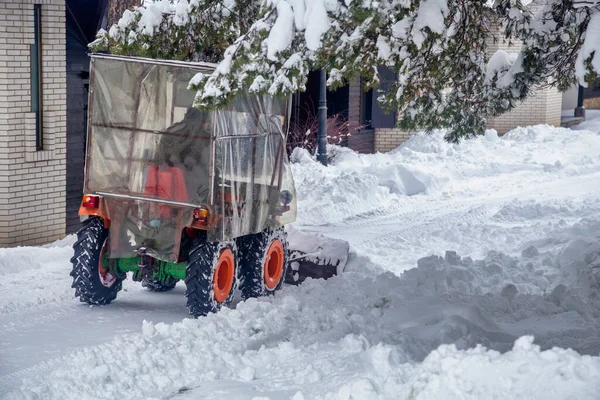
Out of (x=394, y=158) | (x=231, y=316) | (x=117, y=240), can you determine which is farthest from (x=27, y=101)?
(x=394, y=158)

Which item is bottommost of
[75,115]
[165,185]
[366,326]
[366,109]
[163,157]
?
[366,326]

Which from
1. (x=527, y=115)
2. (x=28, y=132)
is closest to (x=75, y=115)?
(x=28, y=132)

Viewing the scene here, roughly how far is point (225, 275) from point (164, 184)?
1.07m

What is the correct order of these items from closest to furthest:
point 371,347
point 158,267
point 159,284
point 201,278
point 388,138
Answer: point 371,347
point 201,278
point 158,267
point 159,284
point 388,138

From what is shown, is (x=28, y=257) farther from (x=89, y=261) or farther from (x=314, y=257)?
(x=314, y=257)

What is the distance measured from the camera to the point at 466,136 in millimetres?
11320

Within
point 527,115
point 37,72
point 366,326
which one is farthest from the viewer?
point 527,115

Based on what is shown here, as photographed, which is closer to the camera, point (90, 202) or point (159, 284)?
point (90, 202)

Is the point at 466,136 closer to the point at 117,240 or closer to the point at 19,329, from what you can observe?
the point at 117,240

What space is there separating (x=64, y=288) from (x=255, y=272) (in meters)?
1.99

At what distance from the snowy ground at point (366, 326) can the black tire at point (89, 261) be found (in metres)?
0.18

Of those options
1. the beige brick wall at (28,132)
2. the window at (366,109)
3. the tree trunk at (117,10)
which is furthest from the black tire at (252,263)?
the window at (366,109)

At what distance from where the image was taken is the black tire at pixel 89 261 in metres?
8.66

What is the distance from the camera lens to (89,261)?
8664 millimetres
